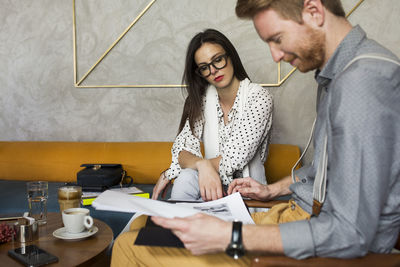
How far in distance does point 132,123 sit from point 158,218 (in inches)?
84.4

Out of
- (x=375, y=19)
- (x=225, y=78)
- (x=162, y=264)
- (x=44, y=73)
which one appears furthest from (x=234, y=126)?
(x=44, y=73)

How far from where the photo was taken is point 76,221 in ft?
4.34

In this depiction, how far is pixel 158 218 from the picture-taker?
2.86 feet

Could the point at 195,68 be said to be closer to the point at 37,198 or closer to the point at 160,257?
the point at 37,198

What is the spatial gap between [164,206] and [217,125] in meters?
1.09

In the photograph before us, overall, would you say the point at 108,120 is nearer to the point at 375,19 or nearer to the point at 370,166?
the point at 375,19

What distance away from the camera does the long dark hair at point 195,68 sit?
2.02 meters

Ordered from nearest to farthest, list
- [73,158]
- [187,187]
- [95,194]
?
[187,187]
[95,194]
[73,158]

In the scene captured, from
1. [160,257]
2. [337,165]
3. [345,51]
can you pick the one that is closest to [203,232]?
[160,257]

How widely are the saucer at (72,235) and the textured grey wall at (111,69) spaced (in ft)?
5.17

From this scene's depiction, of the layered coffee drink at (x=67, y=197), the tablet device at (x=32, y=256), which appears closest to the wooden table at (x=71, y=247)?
the tablet device at (x=32, y=256)

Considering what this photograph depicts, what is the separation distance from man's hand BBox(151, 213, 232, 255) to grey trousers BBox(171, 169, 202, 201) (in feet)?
3.09

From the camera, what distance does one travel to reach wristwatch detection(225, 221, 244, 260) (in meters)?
0.83

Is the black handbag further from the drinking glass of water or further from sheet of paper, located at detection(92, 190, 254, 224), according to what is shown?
sheet of paper, located at detection(92, 190, 254, 224)
